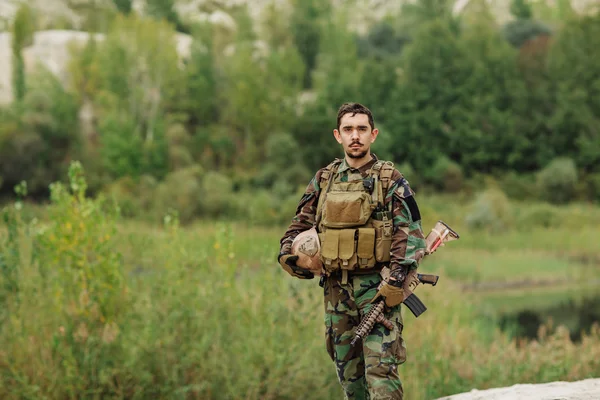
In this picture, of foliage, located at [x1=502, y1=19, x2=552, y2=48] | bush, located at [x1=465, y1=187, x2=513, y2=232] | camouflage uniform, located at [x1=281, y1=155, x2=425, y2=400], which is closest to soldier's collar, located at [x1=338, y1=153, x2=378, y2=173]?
camouflage uniform, located at [x1=281, y1=155, x2=425, y2=400]

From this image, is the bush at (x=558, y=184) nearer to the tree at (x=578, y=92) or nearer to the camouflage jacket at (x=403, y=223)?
the tree at (x=578, y=92)

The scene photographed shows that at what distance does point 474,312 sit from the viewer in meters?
15.1

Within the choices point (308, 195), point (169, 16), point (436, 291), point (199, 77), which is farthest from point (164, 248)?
point (169, 16)

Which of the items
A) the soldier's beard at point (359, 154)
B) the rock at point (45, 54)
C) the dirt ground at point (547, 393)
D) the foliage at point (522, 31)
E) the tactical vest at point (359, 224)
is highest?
the foliage at point (522, 31)

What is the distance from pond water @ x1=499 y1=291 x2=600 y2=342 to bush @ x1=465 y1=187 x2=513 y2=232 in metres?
10.00

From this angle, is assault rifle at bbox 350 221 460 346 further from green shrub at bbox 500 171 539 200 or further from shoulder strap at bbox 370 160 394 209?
green shrub at bbox 500 171 539 200

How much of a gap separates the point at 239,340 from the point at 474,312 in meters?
9.34

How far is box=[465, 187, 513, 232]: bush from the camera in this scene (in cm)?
2778

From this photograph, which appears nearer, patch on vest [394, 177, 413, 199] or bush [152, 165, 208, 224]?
patch on vest [394, 177, 413, 199]

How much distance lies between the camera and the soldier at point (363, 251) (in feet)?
13.7

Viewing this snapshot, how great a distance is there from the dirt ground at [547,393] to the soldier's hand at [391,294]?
122cm

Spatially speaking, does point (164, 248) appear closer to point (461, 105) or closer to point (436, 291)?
point (436, 291)

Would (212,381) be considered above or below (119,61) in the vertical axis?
below

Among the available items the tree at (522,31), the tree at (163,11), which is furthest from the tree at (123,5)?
the tree at (522,31)
